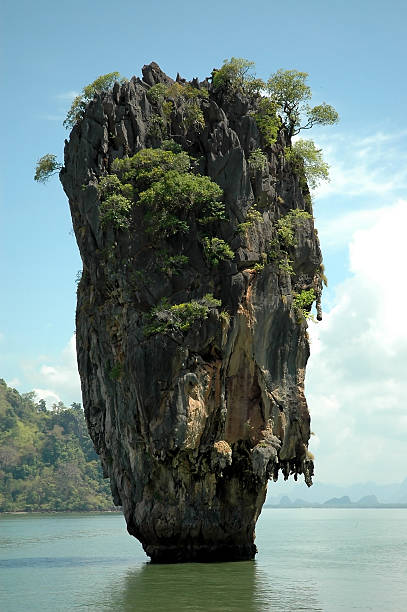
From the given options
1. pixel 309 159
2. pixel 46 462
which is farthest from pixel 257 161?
pixel 46 462

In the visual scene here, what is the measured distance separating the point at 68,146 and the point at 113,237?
4.29 metres

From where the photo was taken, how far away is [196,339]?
2162cm

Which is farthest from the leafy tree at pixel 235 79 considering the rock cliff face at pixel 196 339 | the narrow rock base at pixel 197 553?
the narrow rock base at pixel 197 553

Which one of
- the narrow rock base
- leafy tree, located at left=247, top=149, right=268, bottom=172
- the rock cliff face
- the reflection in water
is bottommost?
the reflection in water

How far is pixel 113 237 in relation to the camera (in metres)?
22.8

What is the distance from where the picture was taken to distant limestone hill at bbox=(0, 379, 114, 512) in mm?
90562

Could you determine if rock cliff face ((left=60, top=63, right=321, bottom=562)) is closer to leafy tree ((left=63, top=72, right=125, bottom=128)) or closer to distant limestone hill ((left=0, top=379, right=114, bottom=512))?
leafy tree ((left=63, top=72, right=125, bottom=128))

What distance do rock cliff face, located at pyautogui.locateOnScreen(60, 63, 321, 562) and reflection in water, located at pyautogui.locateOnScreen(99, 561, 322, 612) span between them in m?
1.39

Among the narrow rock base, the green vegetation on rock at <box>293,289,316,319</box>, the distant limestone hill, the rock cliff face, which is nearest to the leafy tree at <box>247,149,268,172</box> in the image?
the rock cliff face

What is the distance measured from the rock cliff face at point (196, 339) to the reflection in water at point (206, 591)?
139 cm

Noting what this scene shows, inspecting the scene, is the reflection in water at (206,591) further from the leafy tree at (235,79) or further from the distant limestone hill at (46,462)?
the distant limestone hill at (46,462)

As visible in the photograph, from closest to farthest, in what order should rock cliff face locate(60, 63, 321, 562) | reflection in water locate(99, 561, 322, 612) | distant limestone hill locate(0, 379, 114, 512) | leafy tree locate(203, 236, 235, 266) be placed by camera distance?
reflection in water locate(99, 561, 322, 612), rock cliff face locate(60, 63, 321, 562), leafy tree locate(203, 236, 235, 266), distant limestone hill locate(0, 379, 114, 512)

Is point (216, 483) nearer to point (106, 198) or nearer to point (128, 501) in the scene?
point (128, 501)

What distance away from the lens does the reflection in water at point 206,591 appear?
16.3 metres
